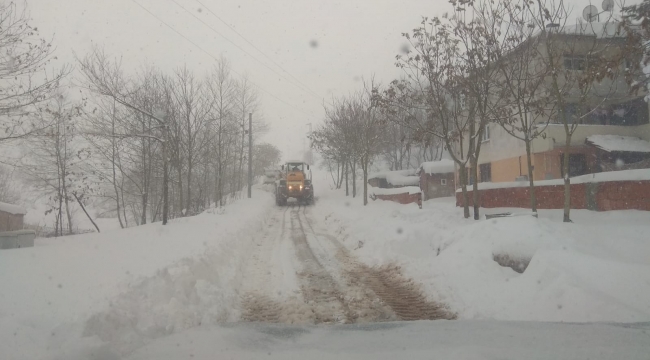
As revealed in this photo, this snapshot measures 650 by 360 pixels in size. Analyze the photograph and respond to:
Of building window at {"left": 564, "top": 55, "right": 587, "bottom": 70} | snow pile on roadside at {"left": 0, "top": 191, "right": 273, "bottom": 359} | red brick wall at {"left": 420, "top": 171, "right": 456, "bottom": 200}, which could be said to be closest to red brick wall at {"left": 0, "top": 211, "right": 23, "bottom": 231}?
snow pile on roadside at {"left": 0, "top": 191, "right": 273, "bottom": 359}

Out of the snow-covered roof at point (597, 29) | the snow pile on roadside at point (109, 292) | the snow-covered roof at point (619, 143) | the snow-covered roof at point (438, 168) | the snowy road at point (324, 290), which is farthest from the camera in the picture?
the snow-covered roof at point (438, 168)

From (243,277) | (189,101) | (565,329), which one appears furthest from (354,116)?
(565,329)

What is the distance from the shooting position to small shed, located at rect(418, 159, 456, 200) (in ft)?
124

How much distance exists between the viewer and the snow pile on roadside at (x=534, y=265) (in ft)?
18.8

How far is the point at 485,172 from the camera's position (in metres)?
27.7

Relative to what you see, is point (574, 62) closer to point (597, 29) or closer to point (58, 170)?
point (597, 29)

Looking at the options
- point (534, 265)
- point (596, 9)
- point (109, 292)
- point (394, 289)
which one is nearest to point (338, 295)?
point (394, 289)

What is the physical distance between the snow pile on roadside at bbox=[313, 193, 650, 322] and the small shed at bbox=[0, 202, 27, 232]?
16.6m

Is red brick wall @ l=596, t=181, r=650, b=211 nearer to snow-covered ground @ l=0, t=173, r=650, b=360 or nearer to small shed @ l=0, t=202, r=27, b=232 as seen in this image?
snow-covered ground @ l=0, t=173, r=650, b=360

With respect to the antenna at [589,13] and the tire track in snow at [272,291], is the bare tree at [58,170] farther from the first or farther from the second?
the antenna at [589,13]

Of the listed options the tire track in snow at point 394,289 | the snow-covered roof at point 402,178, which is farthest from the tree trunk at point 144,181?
the snow-covered roof at point 402,178

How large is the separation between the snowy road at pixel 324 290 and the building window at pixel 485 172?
16.8 m

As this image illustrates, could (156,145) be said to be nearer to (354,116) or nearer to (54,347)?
(354,116)

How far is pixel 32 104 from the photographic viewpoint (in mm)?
12977
